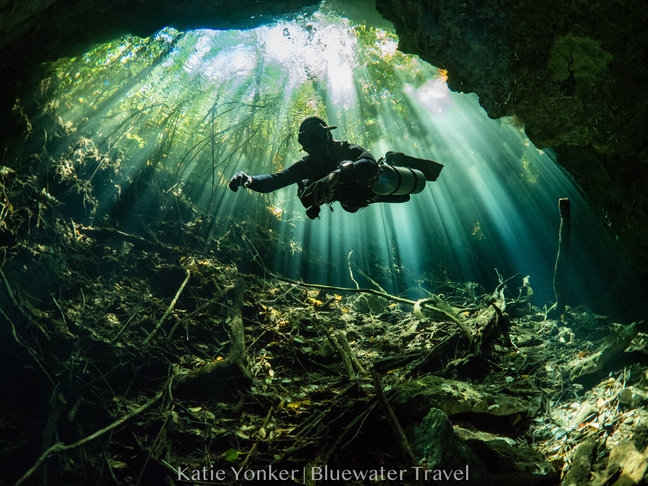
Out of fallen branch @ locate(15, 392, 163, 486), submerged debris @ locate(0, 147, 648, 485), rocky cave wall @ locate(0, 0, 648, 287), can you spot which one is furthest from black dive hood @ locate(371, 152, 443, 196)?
fallen branch @ locate(15, 392, 163, 486)

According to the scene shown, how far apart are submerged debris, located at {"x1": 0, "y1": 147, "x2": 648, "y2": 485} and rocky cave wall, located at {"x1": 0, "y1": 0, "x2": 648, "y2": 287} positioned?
1469 millimetres

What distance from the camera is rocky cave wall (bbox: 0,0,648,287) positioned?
2.19 meters

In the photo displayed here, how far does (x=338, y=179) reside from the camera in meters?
3.24

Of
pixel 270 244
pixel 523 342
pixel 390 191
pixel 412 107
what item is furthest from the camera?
pixel 412 107

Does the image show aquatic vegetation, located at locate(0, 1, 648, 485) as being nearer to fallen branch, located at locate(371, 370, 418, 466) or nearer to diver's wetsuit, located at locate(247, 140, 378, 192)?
fallen branch, located at locate(371, 370, 418, 466)

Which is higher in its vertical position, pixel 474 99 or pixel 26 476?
pixel 474 99

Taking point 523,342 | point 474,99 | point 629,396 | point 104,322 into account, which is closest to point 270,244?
point 104,322

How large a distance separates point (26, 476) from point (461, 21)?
5345 millimetres

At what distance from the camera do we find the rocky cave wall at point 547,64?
86.4 inches

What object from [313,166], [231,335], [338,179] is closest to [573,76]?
[338,179]

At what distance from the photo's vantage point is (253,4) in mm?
4859

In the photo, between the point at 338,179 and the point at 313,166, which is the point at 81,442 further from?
the point at 313,166

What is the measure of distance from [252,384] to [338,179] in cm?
270

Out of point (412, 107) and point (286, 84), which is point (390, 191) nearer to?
point (286, 84)
